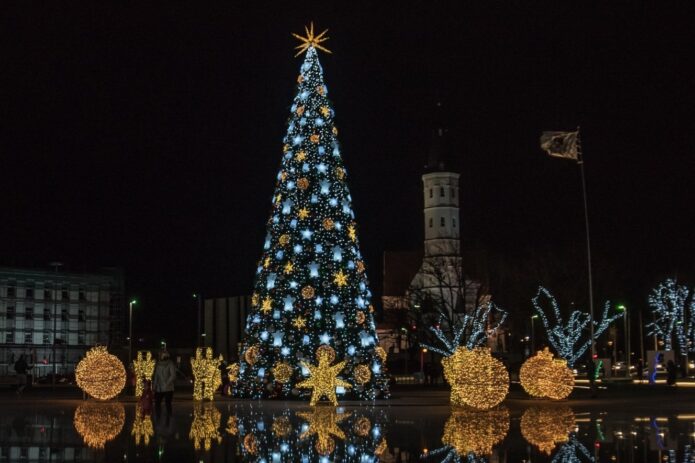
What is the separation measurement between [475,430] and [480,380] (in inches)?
239

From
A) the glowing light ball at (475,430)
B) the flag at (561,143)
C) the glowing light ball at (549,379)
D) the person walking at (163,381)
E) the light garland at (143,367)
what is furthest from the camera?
the flag at (561,143)

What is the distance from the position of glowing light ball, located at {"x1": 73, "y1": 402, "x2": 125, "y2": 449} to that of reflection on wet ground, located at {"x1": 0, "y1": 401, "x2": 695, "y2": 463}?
0.03m

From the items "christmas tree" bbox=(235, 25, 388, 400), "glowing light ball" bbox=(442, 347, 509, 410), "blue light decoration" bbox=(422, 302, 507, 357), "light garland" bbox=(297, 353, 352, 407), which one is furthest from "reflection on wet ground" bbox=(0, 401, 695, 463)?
"blue light decoration" bbox=(422, 302, 507, 357)

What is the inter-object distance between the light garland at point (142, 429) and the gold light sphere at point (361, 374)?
25.7ft

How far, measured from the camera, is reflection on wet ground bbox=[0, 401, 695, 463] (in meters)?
13.5

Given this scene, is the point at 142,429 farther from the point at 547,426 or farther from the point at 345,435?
the point at 547,426

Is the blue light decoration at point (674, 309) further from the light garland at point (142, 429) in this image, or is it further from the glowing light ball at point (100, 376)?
the light garland at point (142, 429)

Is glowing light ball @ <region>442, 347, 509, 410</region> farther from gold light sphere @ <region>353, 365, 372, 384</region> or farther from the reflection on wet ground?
gold light sphere @ <region>353, 365, 372, 384</region>

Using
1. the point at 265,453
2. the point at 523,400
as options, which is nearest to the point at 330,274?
the point at 523,400

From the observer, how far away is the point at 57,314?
110500 mm

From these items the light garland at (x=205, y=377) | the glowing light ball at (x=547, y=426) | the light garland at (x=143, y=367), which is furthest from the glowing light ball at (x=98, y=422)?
the glowing light ball at (x=547, y=426)

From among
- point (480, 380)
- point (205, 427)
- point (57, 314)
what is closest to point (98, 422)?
point (205, 427)

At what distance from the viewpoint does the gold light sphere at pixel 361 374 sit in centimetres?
2808

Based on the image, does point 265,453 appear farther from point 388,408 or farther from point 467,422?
point 388,408
